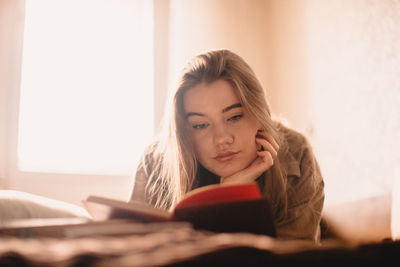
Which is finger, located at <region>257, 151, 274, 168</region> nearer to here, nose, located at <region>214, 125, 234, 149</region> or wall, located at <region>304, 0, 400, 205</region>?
nose, located at <region>214, 125, 234, 149</region>

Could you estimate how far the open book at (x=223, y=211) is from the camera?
0.50 metres

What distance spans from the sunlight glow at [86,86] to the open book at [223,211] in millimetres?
1600

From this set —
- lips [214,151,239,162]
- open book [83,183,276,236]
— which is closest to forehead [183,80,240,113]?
lips [214,151,239,162]

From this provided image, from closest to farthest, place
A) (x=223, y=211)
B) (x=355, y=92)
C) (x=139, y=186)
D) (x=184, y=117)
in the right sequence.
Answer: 1. (x=223, y=211)
2. (x=184, y=117)
3. (x=139, y=186)
4. (x=355, y=92)

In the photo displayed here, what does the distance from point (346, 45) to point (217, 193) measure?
1.72m

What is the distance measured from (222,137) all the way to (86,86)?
138 centimetres

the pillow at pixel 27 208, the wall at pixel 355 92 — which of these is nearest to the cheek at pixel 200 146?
the pillow at pixel 27 208

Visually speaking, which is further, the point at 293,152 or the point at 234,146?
the point at 293,152

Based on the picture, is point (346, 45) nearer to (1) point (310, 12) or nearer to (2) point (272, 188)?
(1) point (310, 12)

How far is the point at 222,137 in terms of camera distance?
1.01 metres

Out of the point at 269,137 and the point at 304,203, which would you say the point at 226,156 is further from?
the point at 304,203

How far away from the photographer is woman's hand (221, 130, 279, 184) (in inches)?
40.6

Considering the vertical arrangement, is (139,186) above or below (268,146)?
below

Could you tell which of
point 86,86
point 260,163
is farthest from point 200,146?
point 86,86
